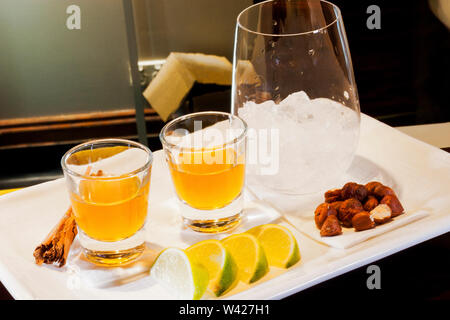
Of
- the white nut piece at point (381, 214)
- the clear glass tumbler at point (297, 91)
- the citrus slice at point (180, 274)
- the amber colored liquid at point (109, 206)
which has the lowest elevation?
the citrus slice at point (180, 274)

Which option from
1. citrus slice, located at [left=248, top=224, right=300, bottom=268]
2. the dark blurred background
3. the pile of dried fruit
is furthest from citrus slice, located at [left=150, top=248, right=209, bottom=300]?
the dark blurred background

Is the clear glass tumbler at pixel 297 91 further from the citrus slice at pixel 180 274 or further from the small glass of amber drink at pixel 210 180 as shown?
the citrus slice at pixel 180 274

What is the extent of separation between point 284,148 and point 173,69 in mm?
1069

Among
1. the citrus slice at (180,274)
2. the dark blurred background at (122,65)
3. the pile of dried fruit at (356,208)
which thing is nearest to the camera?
the citrus slice at (180,274)

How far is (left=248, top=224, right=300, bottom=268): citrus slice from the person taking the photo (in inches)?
37.0

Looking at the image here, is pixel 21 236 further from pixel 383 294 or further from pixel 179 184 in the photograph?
A: pixel 383 294

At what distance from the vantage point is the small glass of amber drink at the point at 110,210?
957 millimetres

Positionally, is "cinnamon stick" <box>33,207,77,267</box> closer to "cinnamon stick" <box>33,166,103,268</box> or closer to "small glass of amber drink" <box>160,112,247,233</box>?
"cinnamon stick" <box>33,166,103,268</box>

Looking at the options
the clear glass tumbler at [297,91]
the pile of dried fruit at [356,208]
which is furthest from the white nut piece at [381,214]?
the clear glass tumbler at [297,91]

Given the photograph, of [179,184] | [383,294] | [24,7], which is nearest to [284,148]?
[179,184]

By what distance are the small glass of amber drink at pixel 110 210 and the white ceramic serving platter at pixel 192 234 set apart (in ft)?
0.09

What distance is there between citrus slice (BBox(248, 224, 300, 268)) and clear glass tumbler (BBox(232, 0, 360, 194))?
137 mm

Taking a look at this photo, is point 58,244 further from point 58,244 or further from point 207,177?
point 207,177

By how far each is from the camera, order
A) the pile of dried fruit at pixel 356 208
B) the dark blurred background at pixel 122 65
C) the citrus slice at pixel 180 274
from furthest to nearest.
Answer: the dark blurred background at pixel 122 65 < the pile of dried fruit at pixel 356 208 < the citrus slice at pixel 180 274
